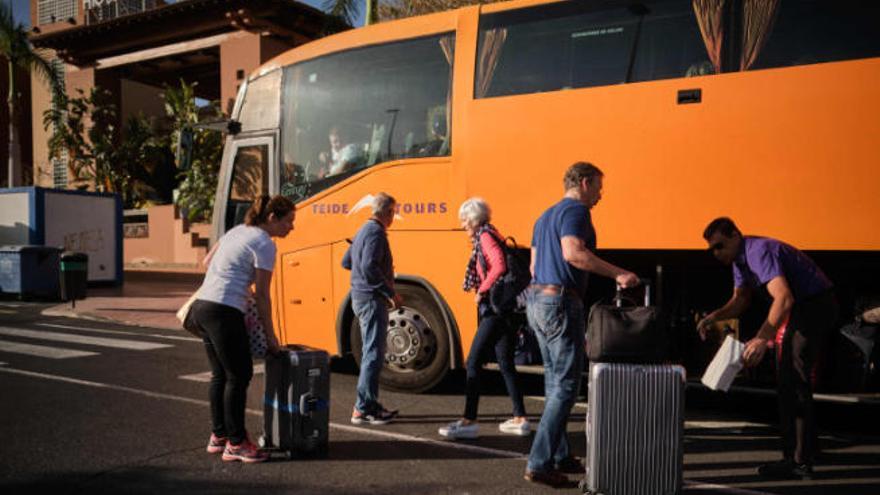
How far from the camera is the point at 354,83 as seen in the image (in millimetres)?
7406

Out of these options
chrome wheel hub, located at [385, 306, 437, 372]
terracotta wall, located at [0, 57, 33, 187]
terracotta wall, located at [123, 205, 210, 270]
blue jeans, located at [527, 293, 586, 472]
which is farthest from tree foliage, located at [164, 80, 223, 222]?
blue jeans, located at [527, 293, 586, 472]

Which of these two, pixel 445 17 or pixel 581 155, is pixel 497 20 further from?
pixel 581 155

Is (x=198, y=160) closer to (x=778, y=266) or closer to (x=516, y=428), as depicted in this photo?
(x=516, y=428)

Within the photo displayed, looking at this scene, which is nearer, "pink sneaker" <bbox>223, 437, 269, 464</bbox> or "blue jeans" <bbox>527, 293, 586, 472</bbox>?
"blue jeans" <bbox>527, 293, 586, 472</bbox>

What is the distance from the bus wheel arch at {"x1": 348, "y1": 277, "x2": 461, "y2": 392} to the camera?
6.81 m

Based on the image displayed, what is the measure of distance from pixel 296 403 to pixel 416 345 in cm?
219

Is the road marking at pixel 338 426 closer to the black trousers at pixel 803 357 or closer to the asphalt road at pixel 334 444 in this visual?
the asphalt road at pixel 334 444

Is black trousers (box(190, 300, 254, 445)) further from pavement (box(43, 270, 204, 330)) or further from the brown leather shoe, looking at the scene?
pavement (box(43, 270, 204, 330))

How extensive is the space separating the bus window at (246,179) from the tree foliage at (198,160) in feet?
46.3

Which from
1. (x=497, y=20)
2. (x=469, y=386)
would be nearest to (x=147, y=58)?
(x=497, y=20)

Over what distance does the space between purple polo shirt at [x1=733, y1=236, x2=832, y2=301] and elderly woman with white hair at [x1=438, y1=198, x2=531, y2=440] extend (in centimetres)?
160

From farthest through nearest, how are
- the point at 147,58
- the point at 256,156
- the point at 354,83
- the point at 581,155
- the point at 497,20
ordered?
1. the point at 147,58
2. the point at 256,156
3. the point at 354,83
4. the point at 497,20
5. the point at 581,155

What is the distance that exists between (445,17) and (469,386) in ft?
11.7

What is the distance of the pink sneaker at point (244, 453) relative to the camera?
4734mm
